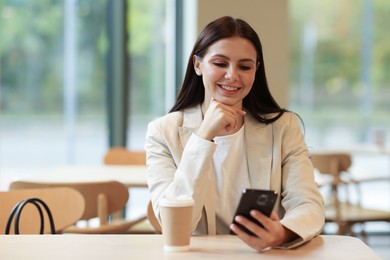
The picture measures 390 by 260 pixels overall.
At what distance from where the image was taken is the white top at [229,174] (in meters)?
2.37

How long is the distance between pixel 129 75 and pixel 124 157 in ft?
4.48

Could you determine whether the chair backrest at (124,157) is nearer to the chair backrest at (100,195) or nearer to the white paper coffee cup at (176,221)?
the chair backrest at (100,195)

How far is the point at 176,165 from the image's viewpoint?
2398mm

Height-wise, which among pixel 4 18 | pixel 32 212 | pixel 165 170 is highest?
pixel 4 18

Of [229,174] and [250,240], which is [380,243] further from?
[250,240]

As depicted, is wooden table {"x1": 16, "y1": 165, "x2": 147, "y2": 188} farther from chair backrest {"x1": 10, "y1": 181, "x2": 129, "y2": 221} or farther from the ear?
the ear

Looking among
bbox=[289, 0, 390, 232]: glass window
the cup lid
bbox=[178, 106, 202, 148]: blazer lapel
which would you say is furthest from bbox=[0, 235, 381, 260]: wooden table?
bbox=[289, 0, 390, 232]: glass window

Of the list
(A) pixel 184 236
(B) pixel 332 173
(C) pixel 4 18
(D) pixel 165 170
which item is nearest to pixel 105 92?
(C) pixel 4 18

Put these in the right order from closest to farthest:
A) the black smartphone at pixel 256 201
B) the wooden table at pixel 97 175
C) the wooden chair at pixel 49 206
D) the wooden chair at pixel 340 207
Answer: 1. the black smartphone at pixel 256 201
2. the wooden chair at pixel 49 206
3. the wooden table at pixel 97 175
4. the wooden chair at pixel 340 207

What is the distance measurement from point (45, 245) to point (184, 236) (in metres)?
0.38

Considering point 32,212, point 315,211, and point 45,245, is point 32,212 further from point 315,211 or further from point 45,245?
point 315,211

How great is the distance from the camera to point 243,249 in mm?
2006

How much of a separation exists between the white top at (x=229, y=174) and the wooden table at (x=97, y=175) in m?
1.63

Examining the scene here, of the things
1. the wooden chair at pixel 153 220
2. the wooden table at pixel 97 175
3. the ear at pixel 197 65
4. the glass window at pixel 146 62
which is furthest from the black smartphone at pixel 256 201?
the glass window at pixel 146 62
